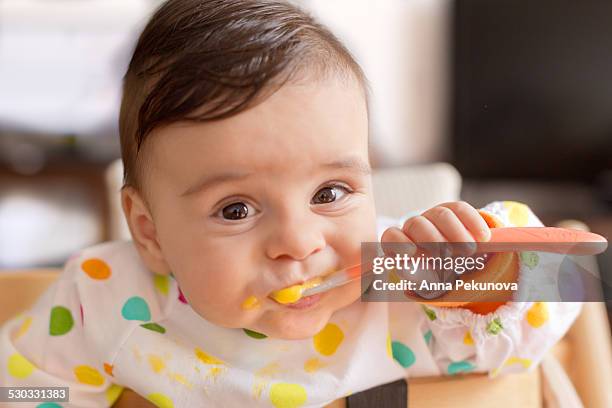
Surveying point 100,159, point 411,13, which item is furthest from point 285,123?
point 411,13

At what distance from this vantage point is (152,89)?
1.38ft

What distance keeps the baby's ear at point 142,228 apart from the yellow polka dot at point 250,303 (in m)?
0.09

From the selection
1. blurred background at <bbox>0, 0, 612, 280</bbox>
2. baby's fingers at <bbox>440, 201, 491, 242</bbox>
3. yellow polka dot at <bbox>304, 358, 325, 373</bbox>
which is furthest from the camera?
blurred background at <bbox>0, 0, 612, 280</bbox>

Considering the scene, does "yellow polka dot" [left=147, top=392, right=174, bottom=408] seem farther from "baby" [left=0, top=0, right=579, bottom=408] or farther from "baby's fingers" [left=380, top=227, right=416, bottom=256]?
"baby's fingers" [left=380, top=227, right=416, bottom=256]

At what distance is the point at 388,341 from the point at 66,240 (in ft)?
3.48

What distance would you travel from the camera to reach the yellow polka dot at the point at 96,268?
1.77 feet

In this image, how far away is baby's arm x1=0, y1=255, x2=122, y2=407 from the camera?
0.50 meters

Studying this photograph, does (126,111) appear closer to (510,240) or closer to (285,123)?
(285,123)

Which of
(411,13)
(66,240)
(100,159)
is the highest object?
(411,13)

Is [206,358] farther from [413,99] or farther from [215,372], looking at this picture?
[413,99]

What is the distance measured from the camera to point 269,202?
15.9 inches

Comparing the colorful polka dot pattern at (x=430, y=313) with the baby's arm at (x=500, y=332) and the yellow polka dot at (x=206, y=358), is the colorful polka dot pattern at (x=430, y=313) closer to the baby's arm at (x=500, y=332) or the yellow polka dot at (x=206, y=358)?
the baby's arm at (x=500, y=332)

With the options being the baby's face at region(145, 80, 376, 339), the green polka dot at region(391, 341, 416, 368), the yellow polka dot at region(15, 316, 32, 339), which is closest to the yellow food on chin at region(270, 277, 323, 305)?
the baby's face at region(145, 80, 376, 339)

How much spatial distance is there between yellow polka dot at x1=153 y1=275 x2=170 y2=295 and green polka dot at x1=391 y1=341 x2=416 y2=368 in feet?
0.52
